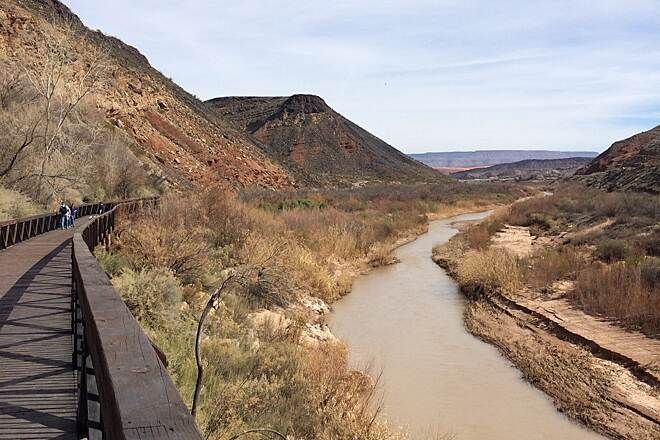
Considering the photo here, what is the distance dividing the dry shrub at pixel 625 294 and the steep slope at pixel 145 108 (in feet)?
75.4

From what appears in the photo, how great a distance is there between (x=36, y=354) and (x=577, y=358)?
10.5 m

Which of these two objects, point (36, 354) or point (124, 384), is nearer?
point (124, 384)

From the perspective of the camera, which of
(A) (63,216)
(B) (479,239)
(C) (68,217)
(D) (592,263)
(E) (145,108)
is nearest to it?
(A) (63,216)

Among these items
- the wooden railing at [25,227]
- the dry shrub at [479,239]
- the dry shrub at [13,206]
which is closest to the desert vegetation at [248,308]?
the wooden railing at [25,227]

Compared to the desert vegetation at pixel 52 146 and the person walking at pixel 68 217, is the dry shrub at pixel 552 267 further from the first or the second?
the desert vegetation at pixel 52 146

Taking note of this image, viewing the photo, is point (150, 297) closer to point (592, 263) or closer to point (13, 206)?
point (13, 206)

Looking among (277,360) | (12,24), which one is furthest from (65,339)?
(12,24)

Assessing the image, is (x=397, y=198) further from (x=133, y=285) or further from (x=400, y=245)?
(x=133, y=285)

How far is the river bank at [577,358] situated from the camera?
9500mm

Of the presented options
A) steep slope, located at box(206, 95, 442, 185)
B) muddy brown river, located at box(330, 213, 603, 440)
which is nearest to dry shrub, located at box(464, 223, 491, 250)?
muddy brown river, located at box(330, 213, 603, 440)

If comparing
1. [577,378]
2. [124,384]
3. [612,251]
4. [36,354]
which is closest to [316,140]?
[612,251]

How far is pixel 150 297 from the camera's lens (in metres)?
8.73

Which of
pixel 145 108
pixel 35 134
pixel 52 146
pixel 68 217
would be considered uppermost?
pixel 145 108

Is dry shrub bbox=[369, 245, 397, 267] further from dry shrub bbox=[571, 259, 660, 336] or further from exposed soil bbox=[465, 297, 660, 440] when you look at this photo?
dry shrub bbox=[571, 259, 660, 336]
